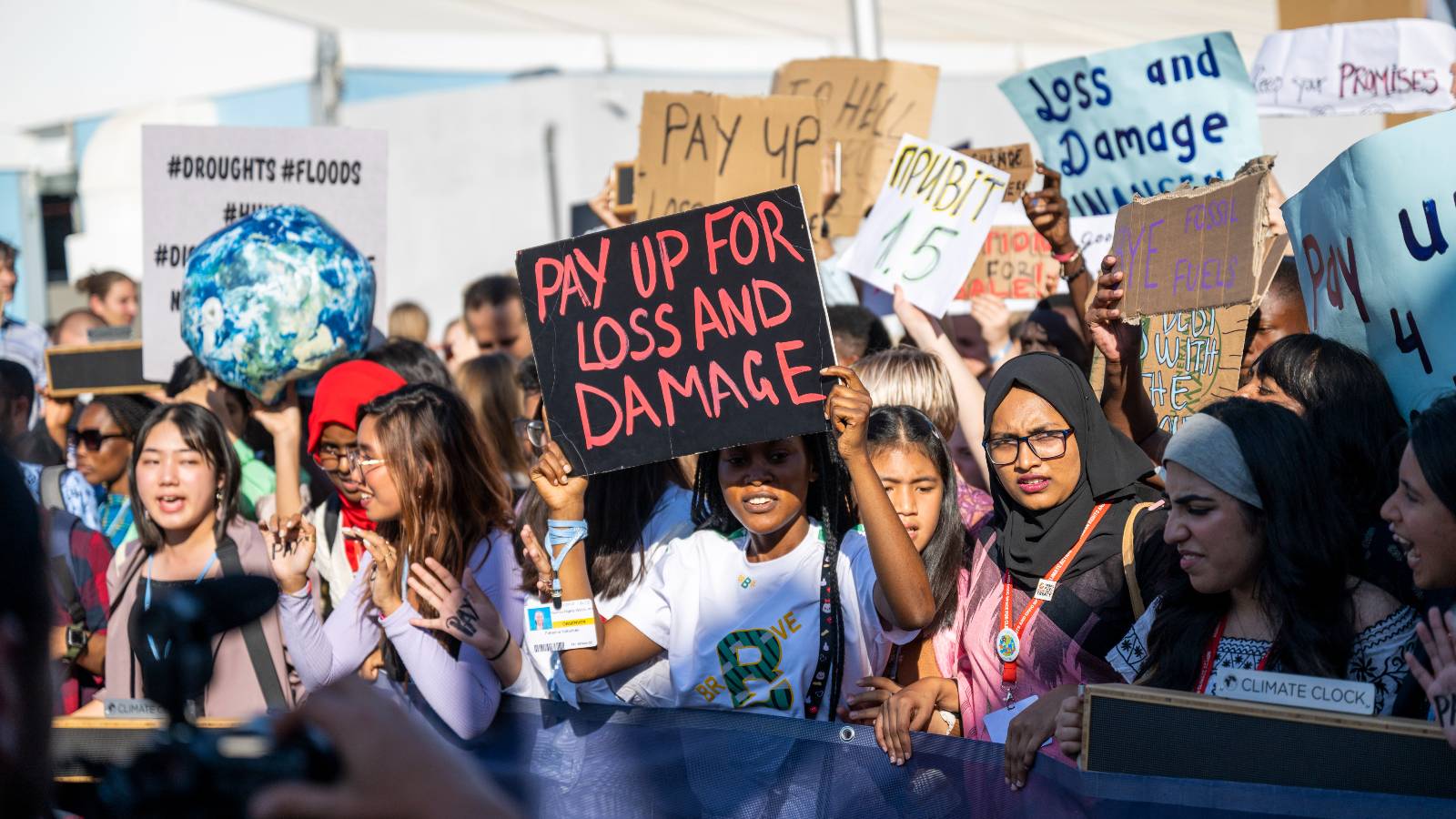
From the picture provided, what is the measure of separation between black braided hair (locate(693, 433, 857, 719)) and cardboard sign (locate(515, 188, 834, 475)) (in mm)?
255

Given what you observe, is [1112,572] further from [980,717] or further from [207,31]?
[207,31]

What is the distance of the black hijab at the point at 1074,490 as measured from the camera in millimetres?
3465

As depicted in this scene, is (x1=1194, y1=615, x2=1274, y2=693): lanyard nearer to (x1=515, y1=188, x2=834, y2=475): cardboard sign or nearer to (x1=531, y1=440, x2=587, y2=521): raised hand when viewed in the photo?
(x1=515, y1=188, x2=834, y2=475): cardboard sign

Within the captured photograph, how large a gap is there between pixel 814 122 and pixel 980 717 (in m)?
2.87

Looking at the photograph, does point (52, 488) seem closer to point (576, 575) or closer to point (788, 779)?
point (576, 575)

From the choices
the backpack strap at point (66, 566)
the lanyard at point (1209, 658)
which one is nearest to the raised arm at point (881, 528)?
the lanyard at point (1209, 658)

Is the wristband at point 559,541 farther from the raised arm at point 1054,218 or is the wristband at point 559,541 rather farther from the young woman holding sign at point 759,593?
the raised arm at point 1054,218

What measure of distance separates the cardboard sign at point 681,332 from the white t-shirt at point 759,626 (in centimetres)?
36

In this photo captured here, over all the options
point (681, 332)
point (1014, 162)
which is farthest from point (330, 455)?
point (1014, 162)

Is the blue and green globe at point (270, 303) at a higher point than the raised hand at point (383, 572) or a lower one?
higher

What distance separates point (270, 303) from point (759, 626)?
7.48 feet

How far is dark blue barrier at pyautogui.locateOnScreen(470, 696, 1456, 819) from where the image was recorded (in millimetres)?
2480

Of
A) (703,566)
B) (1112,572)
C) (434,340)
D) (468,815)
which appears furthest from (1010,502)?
(434,340)

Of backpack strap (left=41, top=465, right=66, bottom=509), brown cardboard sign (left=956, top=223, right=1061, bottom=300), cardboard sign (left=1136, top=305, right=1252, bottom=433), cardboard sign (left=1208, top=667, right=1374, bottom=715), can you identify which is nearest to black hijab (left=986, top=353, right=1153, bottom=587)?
cardboard sign (left=1136, top=305, right=1252, bottom=433)
